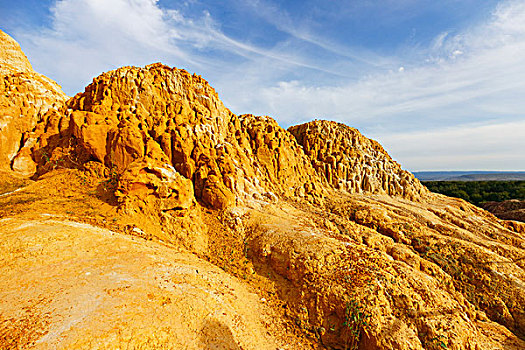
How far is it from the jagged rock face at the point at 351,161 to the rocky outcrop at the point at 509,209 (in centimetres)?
2303

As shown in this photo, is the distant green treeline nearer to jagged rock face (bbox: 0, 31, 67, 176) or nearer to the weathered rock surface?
the weathered rock surface

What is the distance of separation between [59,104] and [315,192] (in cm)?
3590

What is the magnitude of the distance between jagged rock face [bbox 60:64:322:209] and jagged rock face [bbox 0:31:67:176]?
2.73m

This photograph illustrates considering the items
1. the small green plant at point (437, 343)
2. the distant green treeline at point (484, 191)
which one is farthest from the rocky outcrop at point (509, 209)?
the small green plant at point (437, 343)

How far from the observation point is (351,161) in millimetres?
48219

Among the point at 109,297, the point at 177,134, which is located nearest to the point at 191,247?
the point at 109,297

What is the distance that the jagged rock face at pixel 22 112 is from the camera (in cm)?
2120

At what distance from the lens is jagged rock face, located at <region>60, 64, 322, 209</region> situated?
2058 centimetres

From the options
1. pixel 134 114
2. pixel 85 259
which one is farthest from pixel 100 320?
pixel 134 114

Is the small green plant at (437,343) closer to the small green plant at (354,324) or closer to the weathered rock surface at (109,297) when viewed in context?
the small green plant at (354,324)

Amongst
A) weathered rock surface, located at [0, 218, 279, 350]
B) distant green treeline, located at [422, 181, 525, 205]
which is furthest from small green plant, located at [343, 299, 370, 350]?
distant green treeline, located at [422, 181, 525, 205]

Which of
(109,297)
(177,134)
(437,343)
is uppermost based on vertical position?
(177,134)

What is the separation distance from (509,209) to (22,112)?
10238 centimetres

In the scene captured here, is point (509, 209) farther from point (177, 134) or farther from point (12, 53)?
point (12, 53)
